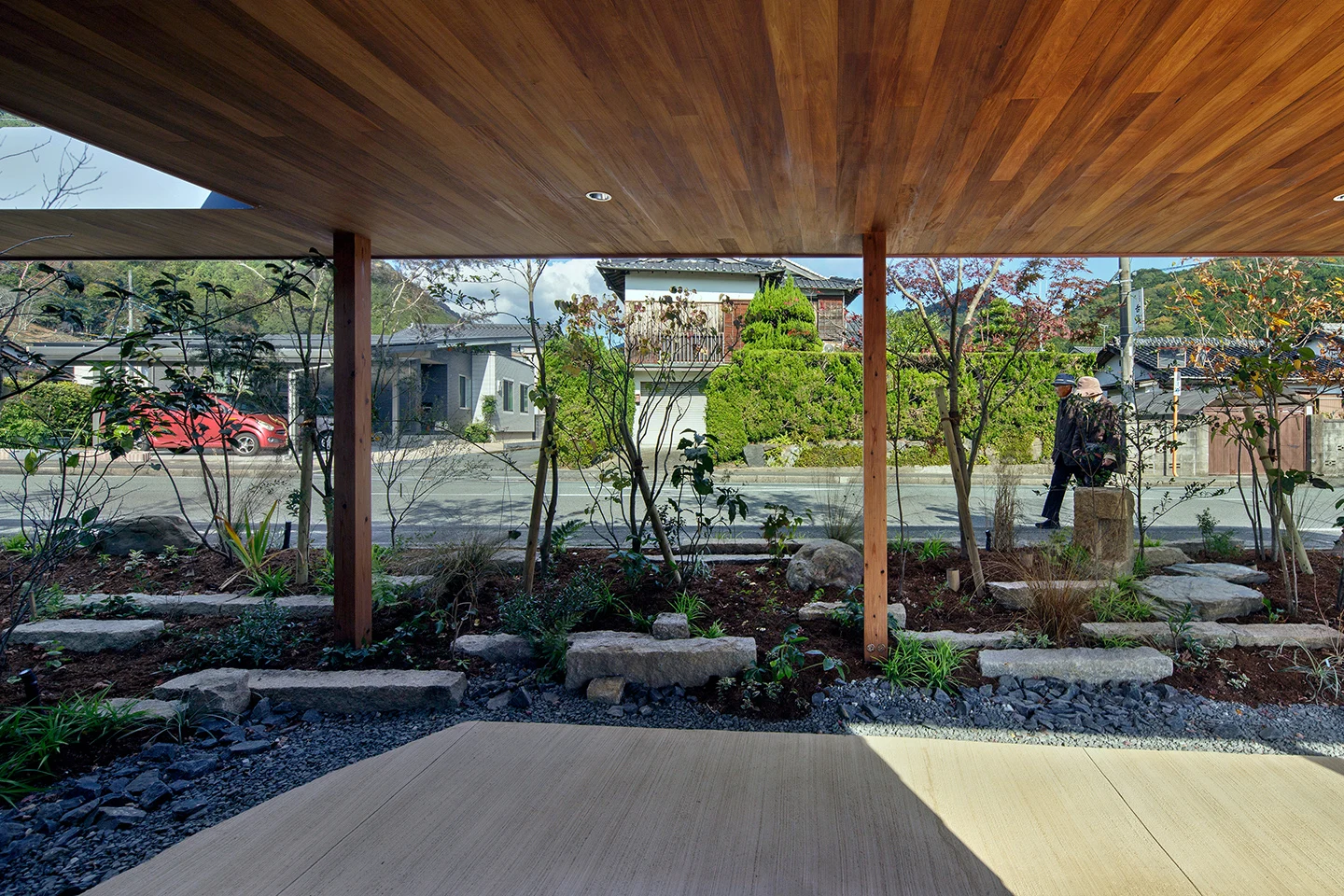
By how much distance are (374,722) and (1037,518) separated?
697cm

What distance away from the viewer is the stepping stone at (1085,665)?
3.36m

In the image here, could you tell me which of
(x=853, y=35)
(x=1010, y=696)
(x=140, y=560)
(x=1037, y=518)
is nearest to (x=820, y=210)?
(x=853, y=35)

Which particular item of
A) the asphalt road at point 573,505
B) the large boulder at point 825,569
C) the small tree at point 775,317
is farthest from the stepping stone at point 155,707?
the small tree at point 775,317

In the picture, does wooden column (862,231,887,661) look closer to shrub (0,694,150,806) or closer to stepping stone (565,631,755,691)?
stepping stone (565,631,755,691)

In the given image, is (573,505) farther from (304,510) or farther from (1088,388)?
(1088,388)

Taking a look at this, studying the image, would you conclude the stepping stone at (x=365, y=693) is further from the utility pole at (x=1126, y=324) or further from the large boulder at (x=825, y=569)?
the utility pole at (x=1126, y=324)

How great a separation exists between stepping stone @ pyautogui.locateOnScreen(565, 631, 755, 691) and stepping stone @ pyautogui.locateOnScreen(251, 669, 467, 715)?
0.53 meters

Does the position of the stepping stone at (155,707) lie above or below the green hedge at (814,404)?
below

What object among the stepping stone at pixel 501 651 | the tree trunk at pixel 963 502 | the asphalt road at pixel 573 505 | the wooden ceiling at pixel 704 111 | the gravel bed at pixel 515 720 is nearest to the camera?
the wooden ceiling at pixel 704 111

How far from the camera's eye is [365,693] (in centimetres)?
323

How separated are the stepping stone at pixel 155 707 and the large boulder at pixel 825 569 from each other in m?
2.97

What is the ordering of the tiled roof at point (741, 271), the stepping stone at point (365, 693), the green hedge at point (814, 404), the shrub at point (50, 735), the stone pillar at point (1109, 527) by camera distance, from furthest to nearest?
1. the tiled roof at point (741, 271)
2. the green hedge at point (814, 404)
3. the stone pillar at point (1109, 527)
4. the stepping stone at point (365, 693)
5. the shrub at point (50, 735)

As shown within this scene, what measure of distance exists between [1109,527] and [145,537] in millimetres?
6395

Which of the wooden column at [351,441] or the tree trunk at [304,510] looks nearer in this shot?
the wooden column at [351,441]
